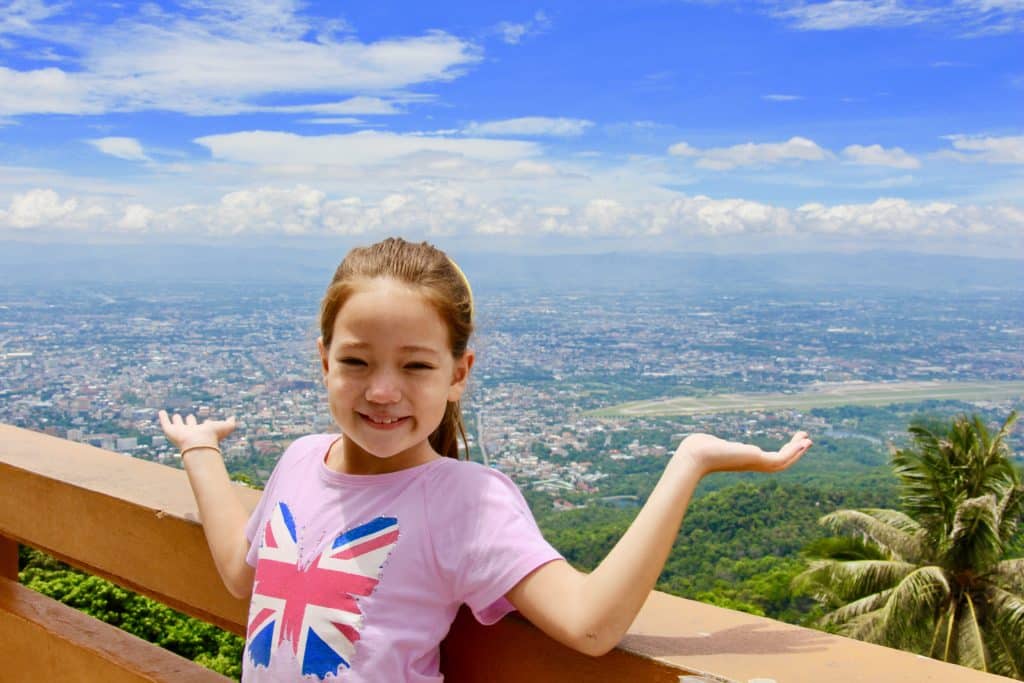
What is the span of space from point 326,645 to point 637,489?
45015 millimetres

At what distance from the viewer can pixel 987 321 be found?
427ft

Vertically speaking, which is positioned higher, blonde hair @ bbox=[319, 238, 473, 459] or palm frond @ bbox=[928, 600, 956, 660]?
blonde hair @ bbox=[319, 238, 473, 459]

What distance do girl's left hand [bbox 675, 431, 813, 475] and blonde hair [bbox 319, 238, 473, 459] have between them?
0.39 m

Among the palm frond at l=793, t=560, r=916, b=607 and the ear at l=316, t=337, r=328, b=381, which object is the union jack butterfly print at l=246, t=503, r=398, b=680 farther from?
the palm frond at l=793, t=560, r=916, b=607

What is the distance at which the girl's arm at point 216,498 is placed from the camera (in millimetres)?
1573

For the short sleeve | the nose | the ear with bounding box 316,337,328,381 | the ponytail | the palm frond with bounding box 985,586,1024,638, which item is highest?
the ear with bounding box 316,337,328,381

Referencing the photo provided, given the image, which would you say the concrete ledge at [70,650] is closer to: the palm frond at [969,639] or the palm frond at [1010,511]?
the palm frond at [969,639]

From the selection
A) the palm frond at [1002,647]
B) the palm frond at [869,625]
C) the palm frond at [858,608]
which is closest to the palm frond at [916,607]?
the palm frond at [869,625]

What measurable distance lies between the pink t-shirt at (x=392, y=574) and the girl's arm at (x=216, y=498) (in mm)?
193

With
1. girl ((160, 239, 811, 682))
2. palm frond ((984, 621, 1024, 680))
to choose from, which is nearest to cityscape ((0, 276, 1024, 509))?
girl ((160, 239, 811, 682))

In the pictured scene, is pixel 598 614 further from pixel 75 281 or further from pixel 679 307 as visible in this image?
pixel 679 307

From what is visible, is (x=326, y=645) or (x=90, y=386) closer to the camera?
(x=326, y=645)

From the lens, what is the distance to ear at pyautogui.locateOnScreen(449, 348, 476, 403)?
1446 millimetres

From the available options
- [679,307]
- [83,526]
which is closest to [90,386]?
[83,526]
